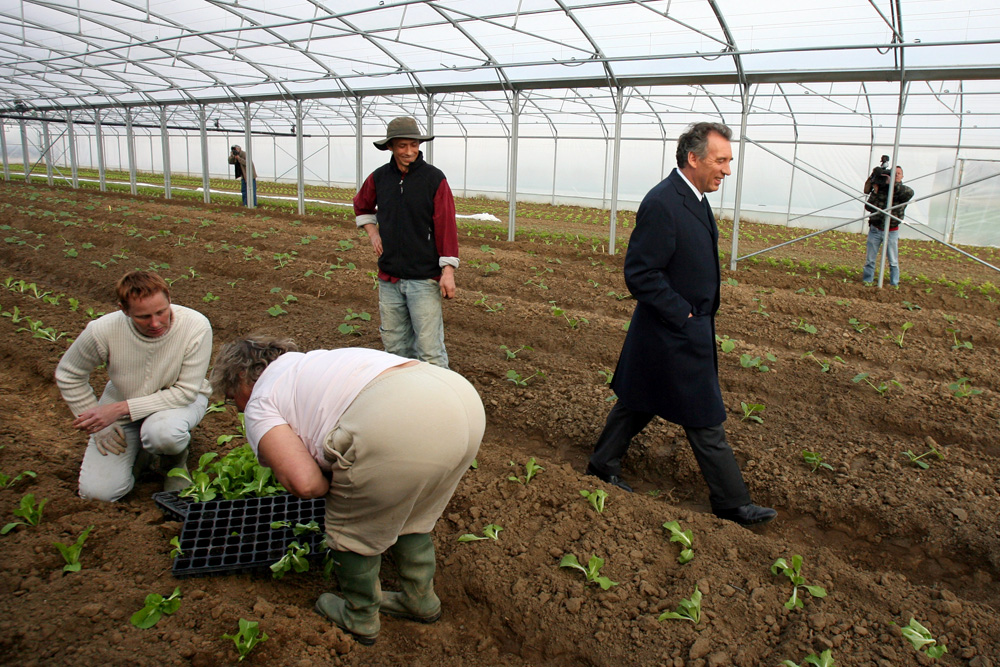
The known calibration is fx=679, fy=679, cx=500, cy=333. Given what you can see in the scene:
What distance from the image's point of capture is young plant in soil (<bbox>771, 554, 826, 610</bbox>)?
2722mm

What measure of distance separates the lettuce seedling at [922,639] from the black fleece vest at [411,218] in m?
3.03

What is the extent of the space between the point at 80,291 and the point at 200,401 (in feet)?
17.6

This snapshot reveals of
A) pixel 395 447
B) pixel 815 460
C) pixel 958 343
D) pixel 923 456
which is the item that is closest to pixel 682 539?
pixel 815 460

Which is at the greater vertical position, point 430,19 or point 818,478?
point 430,19

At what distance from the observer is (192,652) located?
2.31m

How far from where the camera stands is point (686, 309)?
323 centimetres

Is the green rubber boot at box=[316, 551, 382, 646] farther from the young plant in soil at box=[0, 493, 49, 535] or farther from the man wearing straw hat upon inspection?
the man wearing straw hat

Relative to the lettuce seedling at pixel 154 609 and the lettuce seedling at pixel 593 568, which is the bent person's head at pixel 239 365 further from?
the lettuce seedling at pixel 593 568

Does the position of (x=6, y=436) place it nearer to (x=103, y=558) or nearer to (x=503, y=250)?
(x=103, y=558)

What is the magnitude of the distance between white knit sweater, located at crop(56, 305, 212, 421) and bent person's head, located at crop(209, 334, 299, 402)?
1.14 meters

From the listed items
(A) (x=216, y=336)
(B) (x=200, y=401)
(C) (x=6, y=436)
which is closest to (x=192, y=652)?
(B) (x=200, y=401)

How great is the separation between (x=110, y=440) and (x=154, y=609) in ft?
3.72

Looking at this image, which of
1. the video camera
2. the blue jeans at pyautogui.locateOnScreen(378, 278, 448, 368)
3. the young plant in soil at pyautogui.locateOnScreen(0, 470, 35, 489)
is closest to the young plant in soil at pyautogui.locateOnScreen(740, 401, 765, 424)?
the blue jeans at pyautogui.locateOnScreen(378, 278, 448, 368)

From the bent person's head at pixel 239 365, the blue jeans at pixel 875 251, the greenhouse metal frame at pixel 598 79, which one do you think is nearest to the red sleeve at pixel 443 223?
the bent person's head at pixel 239 365
